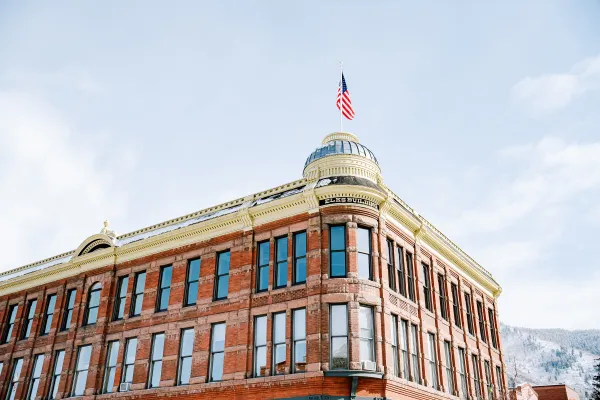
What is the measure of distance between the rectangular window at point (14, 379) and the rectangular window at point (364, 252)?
2073cm

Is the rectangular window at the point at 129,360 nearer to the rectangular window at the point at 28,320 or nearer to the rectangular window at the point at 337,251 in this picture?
the rectangular window at the point at 28,320

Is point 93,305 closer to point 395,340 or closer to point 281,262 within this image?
point 281,262

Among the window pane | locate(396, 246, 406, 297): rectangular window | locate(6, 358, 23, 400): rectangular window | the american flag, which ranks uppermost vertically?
the american flag

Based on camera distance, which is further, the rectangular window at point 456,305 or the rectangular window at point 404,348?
the rectangular window at point 456,305

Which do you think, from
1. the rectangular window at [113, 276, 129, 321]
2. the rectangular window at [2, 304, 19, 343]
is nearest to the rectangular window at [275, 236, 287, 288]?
the rectangular window at [113, 276, 129, 321]

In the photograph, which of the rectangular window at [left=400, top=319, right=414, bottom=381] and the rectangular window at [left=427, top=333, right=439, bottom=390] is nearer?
the rectangular window at [left=400, top=319, right=414, bottom=381]

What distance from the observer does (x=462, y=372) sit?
28438 millimetres

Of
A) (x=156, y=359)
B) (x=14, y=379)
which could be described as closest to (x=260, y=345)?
(x=156, y=359)

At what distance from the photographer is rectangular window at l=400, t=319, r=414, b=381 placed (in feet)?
75.7

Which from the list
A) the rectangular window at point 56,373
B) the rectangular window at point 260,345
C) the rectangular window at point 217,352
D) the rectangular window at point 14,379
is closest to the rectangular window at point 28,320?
the rectangular window at point 14,379

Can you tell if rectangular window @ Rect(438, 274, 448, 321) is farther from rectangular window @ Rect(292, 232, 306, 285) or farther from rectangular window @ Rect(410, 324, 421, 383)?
rectangular window @ Rect(292, 232, 306, 285)

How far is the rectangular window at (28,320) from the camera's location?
1278 inches

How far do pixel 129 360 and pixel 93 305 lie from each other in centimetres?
478

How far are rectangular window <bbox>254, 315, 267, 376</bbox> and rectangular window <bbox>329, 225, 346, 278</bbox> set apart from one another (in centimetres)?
364
